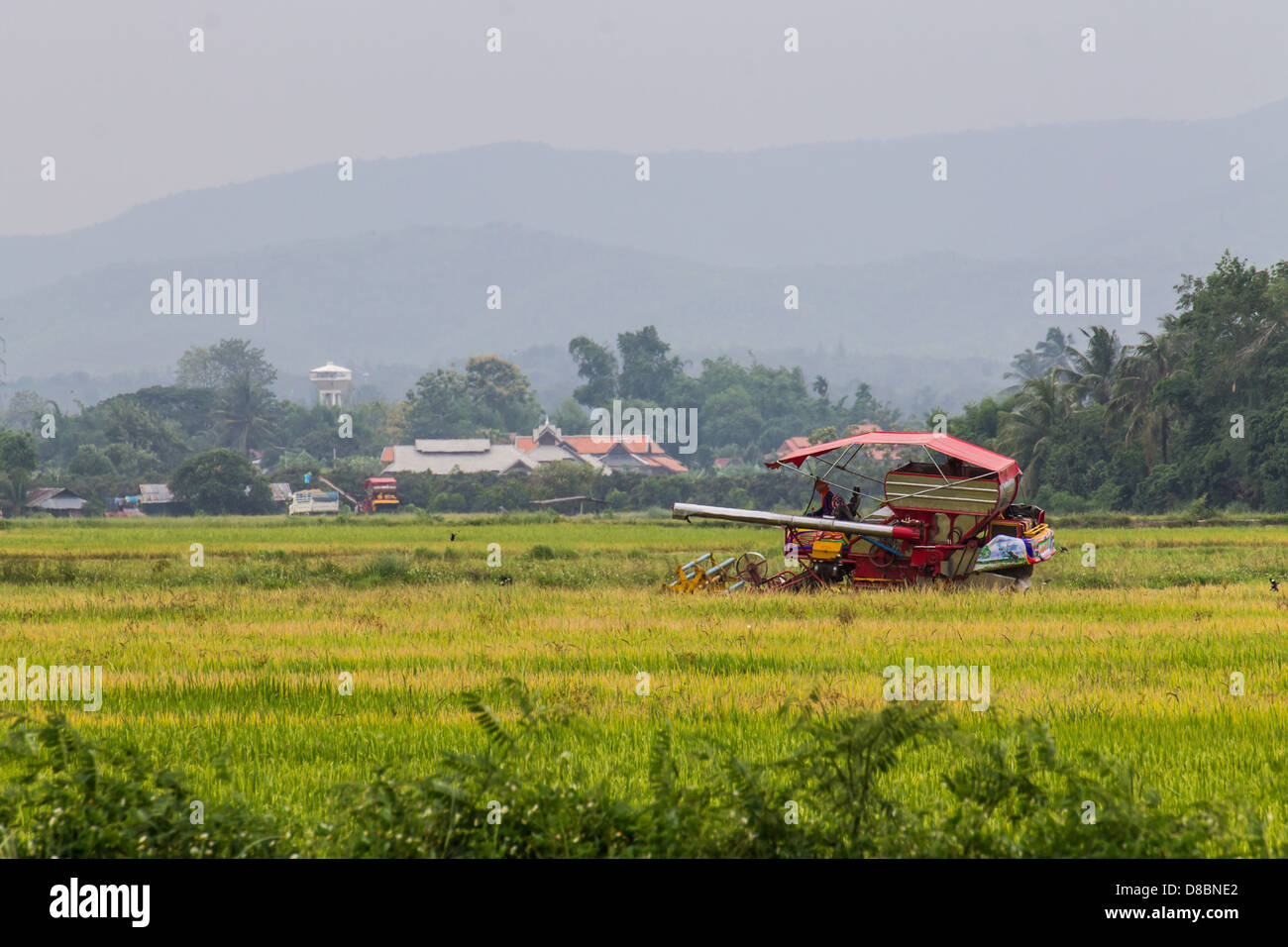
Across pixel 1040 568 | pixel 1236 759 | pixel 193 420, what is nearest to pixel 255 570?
pixel 1040 568

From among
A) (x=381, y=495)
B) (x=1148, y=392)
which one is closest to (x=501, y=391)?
(x=381, y=495)

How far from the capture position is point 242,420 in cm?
13825

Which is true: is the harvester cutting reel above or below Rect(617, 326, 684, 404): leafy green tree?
below

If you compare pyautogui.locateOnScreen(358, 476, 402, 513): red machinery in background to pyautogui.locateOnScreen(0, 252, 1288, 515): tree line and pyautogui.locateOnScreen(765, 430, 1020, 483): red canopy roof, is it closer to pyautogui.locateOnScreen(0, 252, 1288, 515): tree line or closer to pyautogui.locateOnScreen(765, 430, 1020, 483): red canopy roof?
pyautogui.locateOnScreen(0, 252, 1288, 515): tree line

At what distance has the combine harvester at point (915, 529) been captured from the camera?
22172 millimetres

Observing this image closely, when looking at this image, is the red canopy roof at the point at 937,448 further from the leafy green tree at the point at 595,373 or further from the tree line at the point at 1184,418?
the leafy green tree at the point at 595,373

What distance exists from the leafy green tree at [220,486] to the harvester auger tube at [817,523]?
6543cm

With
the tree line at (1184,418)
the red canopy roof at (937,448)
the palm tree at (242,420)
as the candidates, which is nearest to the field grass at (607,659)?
the red canopy roof at (937,448)

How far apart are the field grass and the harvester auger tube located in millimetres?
1101

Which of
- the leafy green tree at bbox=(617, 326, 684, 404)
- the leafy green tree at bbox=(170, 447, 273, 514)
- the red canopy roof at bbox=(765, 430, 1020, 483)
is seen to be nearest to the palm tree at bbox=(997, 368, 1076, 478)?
the leafy green tree at bbox=(170, 447, 273, 514)

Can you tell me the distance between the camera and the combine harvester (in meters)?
22.2

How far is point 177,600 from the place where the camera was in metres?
22.1

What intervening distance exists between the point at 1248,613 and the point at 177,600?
16847mm
